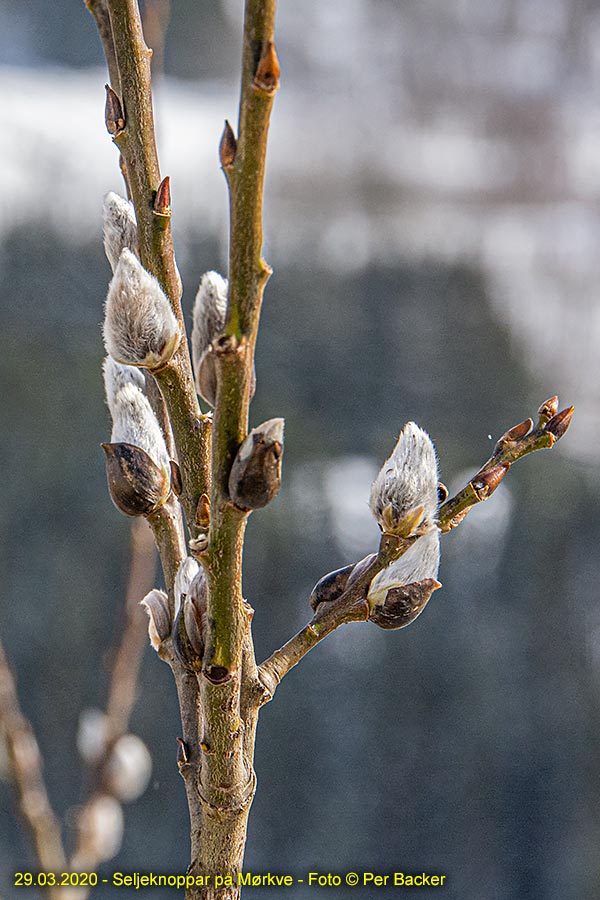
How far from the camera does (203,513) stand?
193 millimetres

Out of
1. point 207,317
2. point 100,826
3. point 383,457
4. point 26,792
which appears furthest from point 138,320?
point 383,457

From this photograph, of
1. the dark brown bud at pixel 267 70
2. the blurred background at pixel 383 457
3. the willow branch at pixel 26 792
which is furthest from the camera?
the blurred background at pixel 383 457

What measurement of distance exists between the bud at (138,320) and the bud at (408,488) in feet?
0.19

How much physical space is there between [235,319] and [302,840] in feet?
3.78

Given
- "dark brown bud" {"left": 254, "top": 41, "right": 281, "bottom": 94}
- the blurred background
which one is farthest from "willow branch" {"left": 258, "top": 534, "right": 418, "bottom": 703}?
the blurred background

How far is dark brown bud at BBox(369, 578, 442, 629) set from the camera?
197 mm

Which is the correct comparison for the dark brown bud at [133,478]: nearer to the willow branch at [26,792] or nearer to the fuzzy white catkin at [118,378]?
the fuzzy white catkin at [118,378]

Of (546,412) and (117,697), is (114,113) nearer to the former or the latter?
(546,412)

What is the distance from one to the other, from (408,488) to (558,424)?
6cm

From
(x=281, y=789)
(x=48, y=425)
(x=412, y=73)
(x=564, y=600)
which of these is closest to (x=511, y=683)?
(x=564, y=600)

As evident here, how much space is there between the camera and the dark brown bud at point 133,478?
0.62ft

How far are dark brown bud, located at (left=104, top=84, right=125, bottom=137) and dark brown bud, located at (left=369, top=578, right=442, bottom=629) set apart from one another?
0.41 feet

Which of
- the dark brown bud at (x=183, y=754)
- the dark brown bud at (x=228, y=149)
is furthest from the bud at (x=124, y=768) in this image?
the dark brown bud at (x=228, y=149)

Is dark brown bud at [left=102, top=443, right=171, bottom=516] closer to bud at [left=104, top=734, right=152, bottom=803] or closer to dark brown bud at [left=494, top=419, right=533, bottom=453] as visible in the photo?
dark brown bud at [left=494, top=419, right=533, bottom=453]
